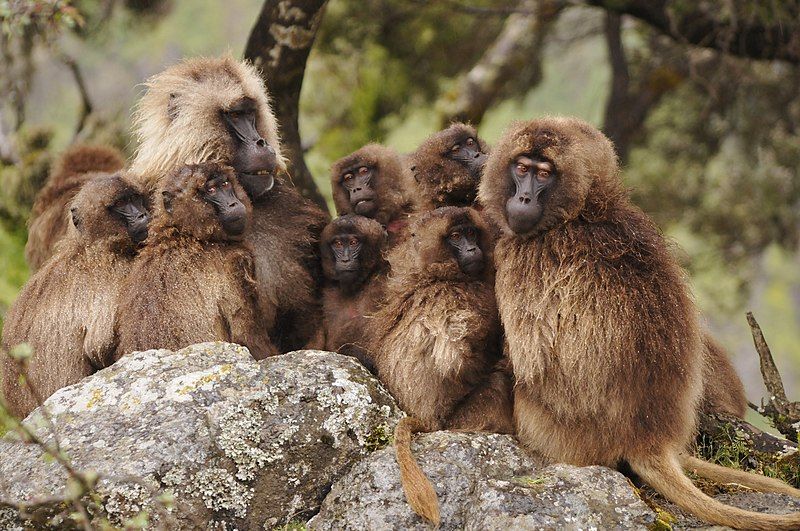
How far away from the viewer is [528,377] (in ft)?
18.3

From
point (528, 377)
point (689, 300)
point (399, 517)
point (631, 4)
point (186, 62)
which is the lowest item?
point (399, 517)

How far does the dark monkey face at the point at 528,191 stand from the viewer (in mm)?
5527

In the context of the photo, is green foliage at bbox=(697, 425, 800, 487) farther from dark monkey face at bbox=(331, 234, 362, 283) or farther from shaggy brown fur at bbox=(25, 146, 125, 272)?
shaggy brown fur at bbox=(25, 146, 125, 272)

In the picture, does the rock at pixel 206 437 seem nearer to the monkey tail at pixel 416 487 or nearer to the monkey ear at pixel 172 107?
the monkey tail at pixel 416 487

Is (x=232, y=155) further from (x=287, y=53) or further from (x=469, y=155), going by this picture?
(x=287, y=53)

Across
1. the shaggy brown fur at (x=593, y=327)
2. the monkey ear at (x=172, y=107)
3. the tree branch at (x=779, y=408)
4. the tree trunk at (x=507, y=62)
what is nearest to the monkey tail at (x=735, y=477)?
the shaggy brown fur at (x=593, y=327)

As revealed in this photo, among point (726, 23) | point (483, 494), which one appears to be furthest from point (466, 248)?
point (726, 23)

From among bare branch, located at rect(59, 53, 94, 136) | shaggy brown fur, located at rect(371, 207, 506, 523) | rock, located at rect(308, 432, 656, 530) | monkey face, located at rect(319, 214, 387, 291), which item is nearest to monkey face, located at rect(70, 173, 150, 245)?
monkey face, located at rect(319, 214, 387, 291)

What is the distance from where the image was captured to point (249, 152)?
6.61 m

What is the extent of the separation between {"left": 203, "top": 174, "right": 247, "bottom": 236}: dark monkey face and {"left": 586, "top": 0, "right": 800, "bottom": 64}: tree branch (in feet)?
17.6

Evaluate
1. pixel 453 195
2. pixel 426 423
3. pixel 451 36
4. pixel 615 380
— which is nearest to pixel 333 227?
pixel 453 195

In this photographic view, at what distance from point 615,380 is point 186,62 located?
12.2ft

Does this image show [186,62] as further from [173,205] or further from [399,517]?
[399,517]

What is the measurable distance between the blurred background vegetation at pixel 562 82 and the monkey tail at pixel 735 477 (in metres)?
5.87
